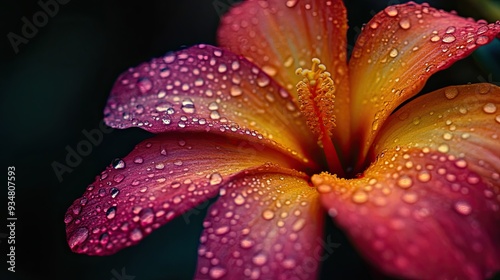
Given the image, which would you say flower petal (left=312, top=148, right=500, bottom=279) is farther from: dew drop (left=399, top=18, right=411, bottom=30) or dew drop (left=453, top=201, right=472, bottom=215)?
dew drop (left=399, top=18, right=411, bottom=30)

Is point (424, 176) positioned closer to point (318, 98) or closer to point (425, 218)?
point (425, 218)

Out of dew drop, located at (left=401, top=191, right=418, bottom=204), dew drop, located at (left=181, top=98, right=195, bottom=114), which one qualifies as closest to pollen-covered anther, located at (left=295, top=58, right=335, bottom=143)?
dew drop, located at (left=181, top=98, right=195, bottom=114)

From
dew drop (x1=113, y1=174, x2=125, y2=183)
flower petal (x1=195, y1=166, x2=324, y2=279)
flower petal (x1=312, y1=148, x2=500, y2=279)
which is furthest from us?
dew drop (x1=113, y1=174, x2=125, y2=183)

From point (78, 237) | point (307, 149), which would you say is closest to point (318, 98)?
point (307, 149)

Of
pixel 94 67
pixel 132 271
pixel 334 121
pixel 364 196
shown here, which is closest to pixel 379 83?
pixel 334 121

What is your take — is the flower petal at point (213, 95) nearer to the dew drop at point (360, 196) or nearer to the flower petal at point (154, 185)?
the flower petal at point (154, 185)

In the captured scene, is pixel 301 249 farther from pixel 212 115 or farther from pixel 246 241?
pixel 212 115
